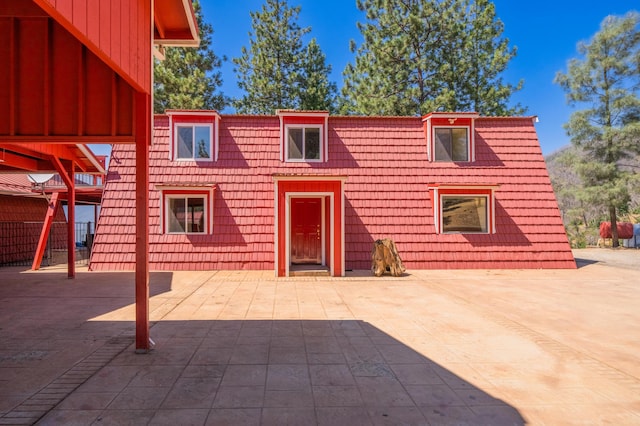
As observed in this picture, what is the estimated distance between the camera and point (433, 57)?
67.9 feet

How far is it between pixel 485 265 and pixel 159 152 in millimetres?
11888

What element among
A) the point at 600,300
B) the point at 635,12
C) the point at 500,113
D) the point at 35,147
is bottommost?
the point at 600,300

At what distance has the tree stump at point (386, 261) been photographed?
956 cm

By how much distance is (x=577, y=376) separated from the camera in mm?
3475

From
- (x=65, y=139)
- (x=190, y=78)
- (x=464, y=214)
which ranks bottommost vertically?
(x=464, y=214)

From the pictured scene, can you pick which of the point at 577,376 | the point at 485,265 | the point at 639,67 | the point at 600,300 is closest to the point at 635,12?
the point at 639,67

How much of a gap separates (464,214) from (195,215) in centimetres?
929

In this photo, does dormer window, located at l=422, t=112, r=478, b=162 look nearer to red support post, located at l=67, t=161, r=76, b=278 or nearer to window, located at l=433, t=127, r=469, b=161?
window, located at l=433, t=127, r=469, b=161

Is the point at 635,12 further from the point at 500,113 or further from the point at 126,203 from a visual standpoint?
the point at 126,203

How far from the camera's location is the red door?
11.0m

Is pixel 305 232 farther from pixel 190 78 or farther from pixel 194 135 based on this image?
pixel 190 78

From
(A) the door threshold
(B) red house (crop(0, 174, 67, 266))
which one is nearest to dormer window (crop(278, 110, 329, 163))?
(A) the door threshold

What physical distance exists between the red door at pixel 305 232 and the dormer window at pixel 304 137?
1.63m

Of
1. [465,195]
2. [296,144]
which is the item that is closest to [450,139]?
[465,195]
